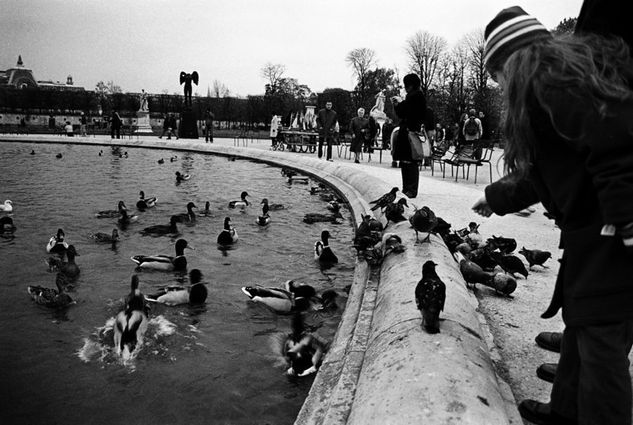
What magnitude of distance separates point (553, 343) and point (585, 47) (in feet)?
6.39

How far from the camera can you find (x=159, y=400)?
357 centimetres

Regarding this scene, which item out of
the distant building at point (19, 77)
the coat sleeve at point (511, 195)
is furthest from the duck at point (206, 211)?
the distant building at point (19, 77)

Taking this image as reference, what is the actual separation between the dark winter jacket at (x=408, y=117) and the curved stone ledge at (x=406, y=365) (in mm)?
4138

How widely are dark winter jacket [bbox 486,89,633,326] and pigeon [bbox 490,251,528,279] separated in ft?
8.87

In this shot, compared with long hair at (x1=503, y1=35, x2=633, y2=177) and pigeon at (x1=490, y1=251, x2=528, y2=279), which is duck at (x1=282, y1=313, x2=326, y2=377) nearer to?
pigeon at (x1=490, y1=251, x2=528, y2=279)

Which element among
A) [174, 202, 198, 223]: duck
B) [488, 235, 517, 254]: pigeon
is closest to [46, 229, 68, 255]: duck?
[174, 202, 198, 223]: duck

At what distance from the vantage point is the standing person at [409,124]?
27.8 ft

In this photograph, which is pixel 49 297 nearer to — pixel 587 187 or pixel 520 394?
pixel 520 394

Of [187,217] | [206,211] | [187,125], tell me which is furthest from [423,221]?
[187,125]

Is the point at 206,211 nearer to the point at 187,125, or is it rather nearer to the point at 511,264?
the point at 511,264

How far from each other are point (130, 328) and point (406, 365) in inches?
107

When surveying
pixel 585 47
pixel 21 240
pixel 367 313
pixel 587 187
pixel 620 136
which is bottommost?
pixel 21 240

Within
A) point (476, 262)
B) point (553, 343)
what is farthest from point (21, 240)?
point (553, 343)

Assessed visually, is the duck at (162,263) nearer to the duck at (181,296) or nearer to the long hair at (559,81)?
the duck at (181,296)
